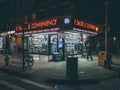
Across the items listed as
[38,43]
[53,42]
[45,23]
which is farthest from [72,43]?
[38,43]

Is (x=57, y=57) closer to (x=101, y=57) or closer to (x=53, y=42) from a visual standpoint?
(x=101, y=57)

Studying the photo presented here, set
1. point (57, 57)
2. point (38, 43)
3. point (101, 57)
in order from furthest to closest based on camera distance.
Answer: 1. point (38, 43)
2. point (57, 57)
3. point (101, 57)

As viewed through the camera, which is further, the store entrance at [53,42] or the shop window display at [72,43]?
the store entrance at [53,42]

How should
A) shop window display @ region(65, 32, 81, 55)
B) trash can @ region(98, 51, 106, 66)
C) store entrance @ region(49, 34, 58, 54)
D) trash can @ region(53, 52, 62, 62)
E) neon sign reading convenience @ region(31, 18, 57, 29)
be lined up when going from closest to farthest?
1. trash can @ region(98, 51, 106, 66)
2. trash can @ region(53, 52, 62, 62)
3. neon sign reading convenience @ region(31, 18, 57, 29)
4. shop window display @ region(65, 32, 81, 55)
5. store entrance @ region(49, 34, 58, 54)

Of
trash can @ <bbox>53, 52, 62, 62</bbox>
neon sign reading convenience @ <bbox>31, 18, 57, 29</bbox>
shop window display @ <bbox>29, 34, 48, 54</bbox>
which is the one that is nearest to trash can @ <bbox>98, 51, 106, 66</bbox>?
trash can @ <bbox>53, 52, 62, 62</bbox>

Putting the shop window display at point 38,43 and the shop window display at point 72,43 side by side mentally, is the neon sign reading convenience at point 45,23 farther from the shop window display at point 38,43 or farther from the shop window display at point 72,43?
the shop window display at point 72,43

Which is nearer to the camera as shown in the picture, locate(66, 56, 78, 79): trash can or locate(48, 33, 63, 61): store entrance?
locate(66, 56, 78, 79): trash can

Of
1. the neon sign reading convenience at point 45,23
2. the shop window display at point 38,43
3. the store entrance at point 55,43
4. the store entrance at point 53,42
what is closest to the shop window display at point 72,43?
the store entrance at point 55,43

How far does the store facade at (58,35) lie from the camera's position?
2000cm

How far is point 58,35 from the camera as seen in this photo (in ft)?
74.4

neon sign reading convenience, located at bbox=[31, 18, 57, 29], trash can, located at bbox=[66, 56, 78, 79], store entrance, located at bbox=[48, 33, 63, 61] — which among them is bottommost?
trash can, located at bbox=[66, 56, 78, 79]

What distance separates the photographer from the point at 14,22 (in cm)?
3634

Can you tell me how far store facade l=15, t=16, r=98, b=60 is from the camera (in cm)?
2000

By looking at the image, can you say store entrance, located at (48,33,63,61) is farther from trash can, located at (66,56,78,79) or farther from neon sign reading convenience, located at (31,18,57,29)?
trash can, located at (66,56,78,79)
